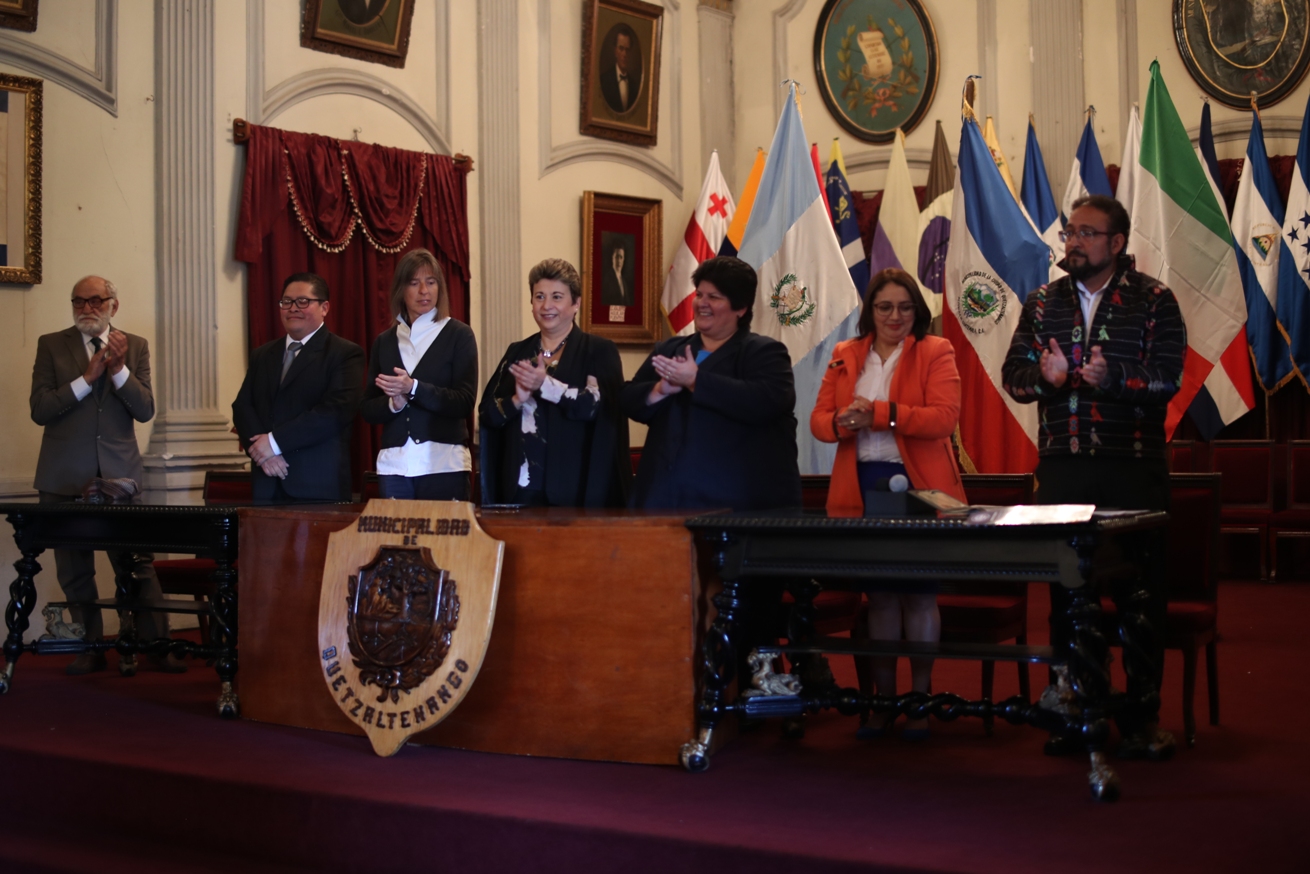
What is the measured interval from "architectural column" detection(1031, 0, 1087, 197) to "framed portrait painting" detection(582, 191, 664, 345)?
2636 mm

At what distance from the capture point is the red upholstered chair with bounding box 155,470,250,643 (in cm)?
515

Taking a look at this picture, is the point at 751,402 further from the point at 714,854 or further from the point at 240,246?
the point at 240,246

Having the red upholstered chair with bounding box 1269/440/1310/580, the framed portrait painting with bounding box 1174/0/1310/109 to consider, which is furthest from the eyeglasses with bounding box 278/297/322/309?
the framed portrait painting with bounding box 1174/0/1310/109

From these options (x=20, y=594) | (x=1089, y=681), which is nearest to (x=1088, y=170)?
(x=1089, y=681)

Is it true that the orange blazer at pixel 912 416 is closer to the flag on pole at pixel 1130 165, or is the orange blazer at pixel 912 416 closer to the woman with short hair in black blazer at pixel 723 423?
the woman with short hair in black blazer at pixel 723 423

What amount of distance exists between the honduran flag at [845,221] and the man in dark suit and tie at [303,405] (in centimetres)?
397

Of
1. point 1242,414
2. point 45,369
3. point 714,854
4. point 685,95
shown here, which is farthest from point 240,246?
point 1242,414

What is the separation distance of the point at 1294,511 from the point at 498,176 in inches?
204

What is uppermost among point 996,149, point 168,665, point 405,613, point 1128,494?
point 996,149

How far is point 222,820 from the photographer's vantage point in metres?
3.16

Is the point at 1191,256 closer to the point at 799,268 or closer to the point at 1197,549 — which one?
the point at 799,268

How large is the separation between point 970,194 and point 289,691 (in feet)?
15.4

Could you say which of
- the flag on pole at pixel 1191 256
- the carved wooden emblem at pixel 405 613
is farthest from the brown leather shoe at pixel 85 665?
the flag on pole at pixel 1191 256

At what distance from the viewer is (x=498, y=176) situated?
786cm
